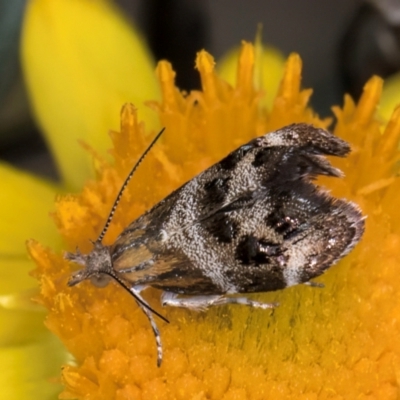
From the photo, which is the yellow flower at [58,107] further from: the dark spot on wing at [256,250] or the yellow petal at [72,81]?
the dark spot on wing at [256,250]

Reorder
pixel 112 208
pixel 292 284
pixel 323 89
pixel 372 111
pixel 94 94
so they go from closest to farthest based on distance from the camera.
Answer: pixel 292 284 < pixel 112 208 < pixel 372 111 < pixel 94 94 < pixel 323 89

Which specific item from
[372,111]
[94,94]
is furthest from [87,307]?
[372,111]

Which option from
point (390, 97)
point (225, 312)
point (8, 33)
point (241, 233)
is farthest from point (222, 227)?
point (8, 33)

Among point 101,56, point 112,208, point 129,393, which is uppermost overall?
point 101,56

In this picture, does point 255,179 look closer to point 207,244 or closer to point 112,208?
point 207,244

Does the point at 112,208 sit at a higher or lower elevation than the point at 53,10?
lower

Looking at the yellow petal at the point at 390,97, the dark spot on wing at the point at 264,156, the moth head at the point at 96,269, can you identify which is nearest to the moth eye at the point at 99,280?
the moth head at the point at 96,269

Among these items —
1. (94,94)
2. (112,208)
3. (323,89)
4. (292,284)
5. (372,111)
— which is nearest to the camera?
(292,284)

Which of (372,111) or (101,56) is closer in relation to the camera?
(372,111)
